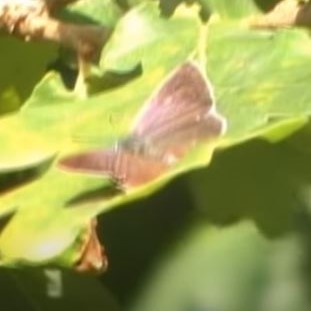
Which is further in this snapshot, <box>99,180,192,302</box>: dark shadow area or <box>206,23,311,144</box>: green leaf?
<box>99,180,192,302</box>: dark shadow area

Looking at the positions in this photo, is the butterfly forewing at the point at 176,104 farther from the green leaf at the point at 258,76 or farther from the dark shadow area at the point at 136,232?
the dark shadow area at the point at 136,232

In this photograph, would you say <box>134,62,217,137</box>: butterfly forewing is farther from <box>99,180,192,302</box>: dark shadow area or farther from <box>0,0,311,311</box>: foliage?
<box>99,180,192,302</box>: dark shadow area

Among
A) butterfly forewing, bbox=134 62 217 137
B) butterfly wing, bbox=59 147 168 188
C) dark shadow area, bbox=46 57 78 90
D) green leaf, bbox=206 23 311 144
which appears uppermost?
butterfly wing, bbox=59 147 168 188

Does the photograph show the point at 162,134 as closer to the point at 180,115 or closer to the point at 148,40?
the point at 180,115

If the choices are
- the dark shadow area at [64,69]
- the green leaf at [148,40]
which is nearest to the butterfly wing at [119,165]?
the green leaf at [148,40]

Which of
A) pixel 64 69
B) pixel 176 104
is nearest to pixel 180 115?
pixel 176 104

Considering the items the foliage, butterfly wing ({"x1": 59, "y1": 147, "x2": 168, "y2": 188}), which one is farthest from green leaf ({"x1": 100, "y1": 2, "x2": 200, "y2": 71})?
butterfly wing ({"x1": 59, "y1": 147, "x2": 168, "y2": 188})

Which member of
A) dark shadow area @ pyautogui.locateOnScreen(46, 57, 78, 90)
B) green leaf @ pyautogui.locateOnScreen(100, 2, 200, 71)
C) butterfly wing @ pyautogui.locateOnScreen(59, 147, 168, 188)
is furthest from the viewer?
dark shadow area @ pyautogui.locateOnScreen(46, 57, 78, 90)
